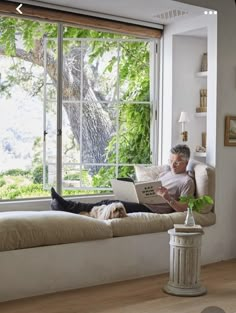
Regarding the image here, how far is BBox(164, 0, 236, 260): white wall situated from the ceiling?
28 centimetres

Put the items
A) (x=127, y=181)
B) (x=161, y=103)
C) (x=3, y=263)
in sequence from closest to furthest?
1. (x=3, y=263)
2. (x=127, y=181)
3. (x=161, y=103)

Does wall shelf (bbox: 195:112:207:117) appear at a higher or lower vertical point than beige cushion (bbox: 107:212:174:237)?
higher

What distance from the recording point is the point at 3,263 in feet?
11.0

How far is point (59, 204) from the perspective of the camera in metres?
4.22

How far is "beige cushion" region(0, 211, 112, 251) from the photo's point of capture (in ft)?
11.2

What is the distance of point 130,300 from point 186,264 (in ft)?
1.67

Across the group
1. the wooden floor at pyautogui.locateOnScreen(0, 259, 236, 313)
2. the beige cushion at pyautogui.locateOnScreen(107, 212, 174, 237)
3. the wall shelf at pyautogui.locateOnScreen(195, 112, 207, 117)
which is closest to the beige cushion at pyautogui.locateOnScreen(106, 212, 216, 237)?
the beige cushion at pyautogui.locateOnScreen(107, 212, 174, 237)

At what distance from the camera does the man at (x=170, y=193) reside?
14.0 ft

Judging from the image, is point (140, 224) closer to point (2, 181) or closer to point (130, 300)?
point (130, 300)

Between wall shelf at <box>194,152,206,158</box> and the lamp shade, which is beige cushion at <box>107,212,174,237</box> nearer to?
wall shelf at <box>194,152,206,158</box>

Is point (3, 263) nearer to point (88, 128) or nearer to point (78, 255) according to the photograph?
point (78, 255)

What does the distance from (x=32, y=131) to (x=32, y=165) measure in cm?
32

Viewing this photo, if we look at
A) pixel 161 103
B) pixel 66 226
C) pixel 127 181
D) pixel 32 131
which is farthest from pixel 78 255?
pixel 161 103

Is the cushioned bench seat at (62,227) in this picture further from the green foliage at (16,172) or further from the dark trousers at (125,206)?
the green foliage at (16,172)
